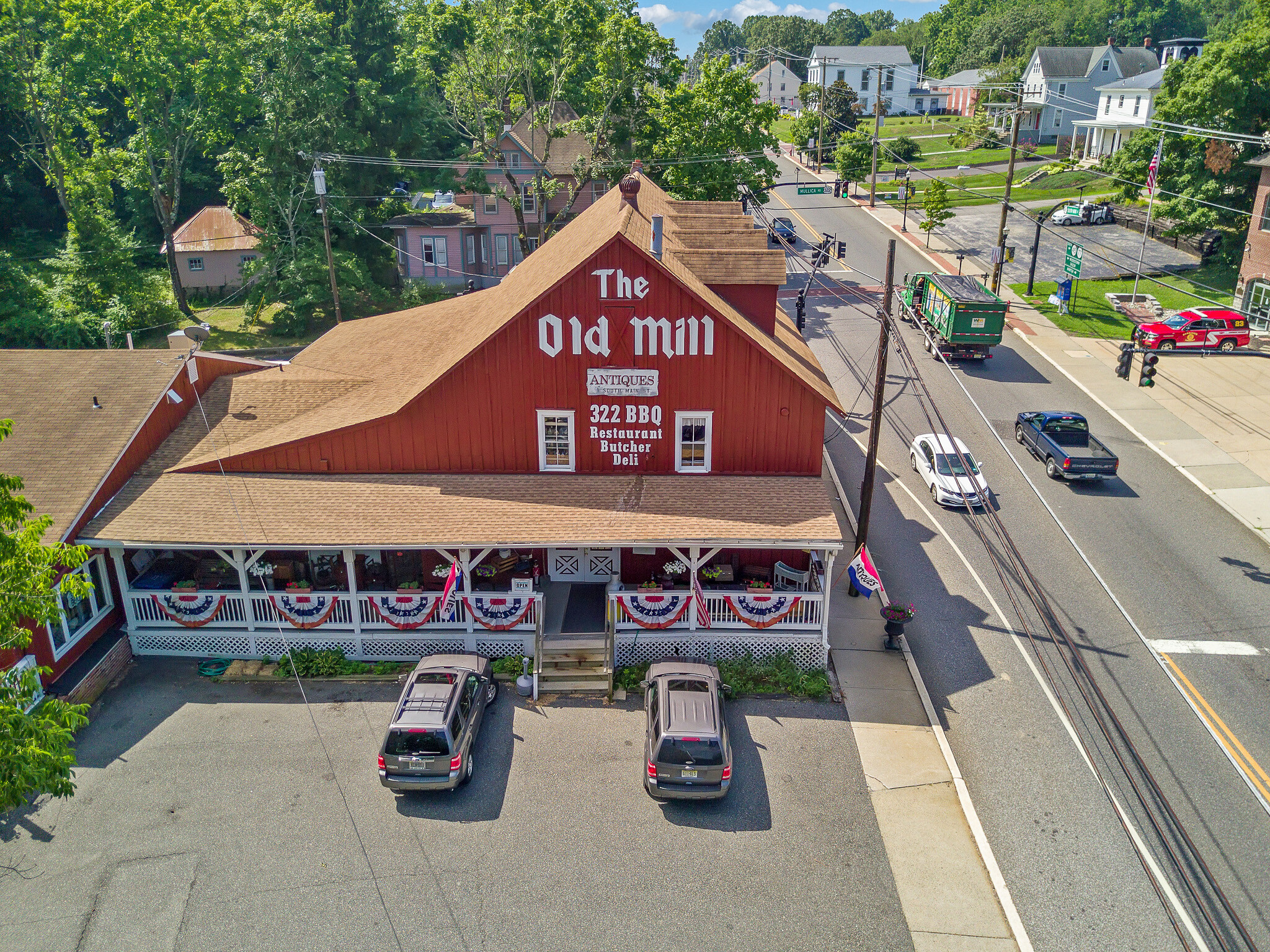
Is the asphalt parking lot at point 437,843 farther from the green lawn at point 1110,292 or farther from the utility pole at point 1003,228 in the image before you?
the utility pole at point 1003,228

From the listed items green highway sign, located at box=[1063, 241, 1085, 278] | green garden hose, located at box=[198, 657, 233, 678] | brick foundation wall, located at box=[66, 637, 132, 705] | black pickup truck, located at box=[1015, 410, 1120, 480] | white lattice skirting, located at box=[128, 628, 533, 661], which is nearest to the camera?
brick foundation wall, located at box=[66, 637, 132, 705]

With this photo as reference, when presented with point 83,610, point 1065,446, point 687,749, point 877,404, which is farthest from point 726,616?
point 1065,446

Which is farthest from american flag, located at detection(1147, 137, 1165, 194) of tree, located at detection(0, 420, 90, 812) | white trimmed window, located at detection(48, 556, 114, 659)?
tree, located at detection(0, 420, 90, 812)

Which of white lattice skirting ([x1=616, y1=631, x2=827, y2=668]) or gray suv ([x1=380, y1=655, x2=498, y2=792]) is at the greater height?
gray suv ([x1=380, y1=655, x2=498, y2=792])

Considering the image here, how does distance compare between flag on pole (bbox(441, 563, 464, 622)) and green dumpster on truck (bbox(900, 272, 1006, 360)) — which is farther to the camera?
green dumpster on truck (bbox(900, 272, 1006, 360))

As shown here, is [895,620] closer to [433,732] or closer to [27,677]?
[433,732]

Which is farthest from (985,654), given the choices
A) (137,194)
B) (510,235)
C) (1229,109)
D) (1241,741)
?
(137,194)

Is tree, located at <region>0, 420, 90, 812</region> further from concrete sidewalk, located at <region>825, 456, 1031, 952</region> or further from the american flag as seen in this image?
the american flag

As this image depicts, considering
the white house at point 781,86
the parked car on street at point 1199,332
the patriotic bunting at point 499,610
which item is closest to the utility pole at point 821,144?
the parked car on street at point 1199,332
